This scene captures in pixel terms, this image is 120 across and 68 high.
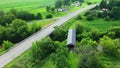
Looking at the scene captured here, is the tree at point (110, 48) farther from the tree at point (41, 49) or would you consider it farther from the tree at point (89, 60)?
the tree at point (41, 49)

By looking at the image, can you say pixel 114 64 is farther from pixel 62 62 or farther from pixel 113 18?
pixel 113 18

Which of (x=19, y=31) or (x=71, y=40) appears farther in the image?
(x=19, y=31)

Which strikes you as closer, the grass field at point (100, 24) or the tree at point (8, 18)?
the grass field at point (100, 24)

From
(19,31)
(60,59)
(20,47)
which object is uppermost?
(60,59)

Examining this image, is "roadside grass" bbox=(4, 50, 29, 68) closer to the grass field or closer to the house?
the house

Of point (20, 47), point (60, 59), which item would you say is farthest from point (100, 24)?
point (60, 59)

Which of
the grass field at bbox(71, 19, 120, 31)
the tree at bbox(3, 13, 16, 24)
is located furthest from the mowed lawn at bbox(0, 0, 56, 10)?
the grass field at bbox(71, 19, 120, 31)

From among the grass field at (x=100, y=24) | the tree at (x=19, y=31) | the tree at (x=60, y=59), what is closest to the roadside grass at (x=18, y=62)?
the tree at (x=60, y=59)

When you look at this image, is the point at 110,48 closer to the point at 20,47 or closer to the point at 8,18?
the point at 20,47

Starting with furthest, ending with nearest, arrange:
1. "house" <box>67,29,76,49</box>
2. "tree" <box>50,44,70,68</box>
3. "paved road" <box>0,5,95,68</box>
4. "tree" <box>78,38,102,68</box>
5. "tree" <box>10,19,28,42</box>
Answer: "tree" <box>10,19,28,42</box>
"house" <box>67,29,76,49</box>
"paved road" <box>0,5,95,68</box>
"tree" <box>50,44,70,68</box>
"tree" <box>78,38,102,68</box>

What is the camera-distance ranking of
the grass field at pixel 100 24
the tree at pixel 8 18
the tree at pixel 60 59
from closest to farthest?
1. the tree at pixel 60 59
2. the grass field at pixel 100 24
3. the tree at pixel 8 18

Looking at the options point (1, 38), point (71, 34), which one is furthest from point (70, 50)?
point (1, 38)

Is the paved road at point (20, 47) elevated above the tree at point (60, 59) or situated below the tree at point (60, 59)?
below
